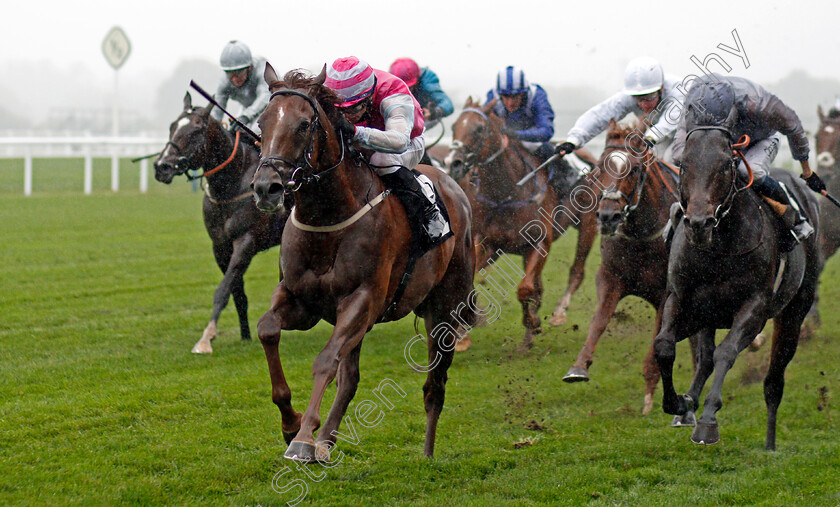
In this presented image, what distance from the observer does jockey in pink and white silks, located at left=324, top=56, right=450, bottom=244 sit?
→ 13.7ft

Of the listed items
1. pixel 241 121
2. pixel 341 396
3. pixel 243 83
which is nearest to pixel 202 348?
pixel 241 121

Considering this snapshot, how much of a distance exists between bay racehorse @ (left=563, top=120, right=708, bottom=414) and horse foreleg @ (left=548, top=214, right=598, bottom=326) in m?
2.63

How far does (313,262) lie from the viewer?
4.07 m

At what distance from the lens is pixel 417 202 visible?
15.1ft

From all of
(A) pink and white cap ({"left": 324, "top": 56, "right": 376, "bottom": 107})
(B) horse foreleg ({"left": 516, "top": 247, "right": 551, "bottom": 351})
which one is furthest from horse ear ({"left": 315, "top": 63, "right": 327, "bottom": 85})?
(B) horse foreleg ({"left": 516, "top": 247, "right": 551, "bottom": 351})

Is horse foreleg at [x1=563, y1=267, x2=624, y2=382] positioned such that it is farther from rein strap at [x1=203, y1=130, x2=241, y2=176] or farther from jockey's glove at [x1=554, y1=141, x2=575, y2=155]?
rein strap at [x1=203, y1=130, x2=241, y2=176]

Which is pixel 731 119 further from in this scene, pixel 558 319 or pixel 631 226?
pixel 558 319

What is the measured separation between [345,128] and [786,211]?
2.43 meters

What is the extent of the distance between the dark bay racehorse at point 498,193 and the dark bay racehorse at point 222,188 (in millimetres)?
1684

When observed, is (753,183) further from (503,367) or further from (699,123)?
(503,367)

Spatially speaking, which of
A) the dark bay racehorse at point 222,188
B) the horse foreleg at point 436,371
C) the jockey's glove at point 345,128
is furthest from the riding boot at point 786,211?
the dark bay racehorse at point 222,188

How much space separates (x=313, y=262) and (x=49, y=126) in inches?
1776

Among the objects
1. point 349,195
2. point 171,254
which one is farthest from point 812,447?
point 171,254

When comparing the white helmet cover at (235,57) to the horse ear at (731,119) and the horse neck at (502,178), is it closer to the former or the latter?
the horse neck at (502,178)
